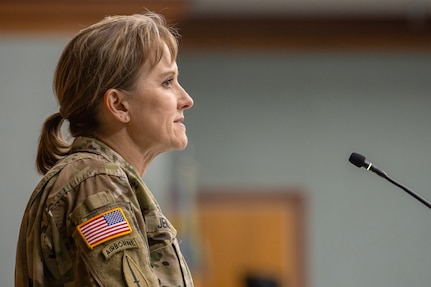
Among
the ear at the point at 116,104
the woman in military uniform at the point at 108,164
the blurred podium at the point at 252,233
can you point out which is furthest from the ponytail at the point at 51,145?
the blurred podium at the point at 252,233

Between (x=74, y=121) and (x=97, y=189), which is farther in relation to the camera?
(x=74, y=121)

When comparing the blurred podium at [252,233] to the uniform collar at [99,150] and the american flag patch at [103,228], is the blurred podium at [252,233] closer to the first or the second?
the uniform collar at [99,150]

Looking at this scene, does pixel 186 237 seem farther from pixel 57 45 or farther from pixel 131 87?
pixel 131 87

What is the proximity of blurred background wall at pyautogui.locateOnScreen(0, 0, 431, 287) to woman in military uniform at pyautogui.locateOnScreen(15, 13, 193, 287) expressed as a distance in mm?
6718

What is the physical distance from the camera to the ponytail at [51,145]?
198 centimetres

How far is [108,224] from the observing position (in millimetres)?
1733

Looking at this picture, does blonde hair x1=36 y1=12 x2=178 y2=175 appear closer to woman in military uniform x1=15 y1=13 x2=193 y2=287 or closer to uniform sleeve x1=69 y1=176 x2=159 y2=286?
woman in military uniform x1=15 y1=13 x2=193 y2=287

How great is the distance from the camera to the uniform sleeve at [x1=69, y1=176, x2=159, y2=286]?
5.62 feet

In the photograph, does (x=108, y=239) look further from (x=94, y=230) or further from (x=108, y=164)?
(x=108, y=164)

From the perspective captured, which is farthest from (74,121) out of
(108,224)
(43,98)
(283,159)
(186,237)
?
(283,159)

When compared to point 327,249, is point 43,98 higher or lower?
higher

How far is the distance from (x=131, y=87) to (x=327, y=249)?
7.13m

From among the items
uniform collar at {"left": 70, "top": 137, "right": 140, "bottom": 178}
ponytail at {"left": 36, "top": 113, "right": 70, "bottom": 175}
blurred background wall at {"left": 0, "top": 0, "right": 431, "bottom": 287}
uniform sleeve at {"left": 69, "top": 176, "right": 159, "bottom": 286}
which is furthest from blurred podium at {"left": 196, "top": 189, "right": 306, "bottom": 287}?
uniform sleeve at {"left": 69, "top": 176, "right": 159, "bottom": 286}

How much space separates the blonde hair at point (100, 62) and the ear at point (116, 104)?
0.01 meters
